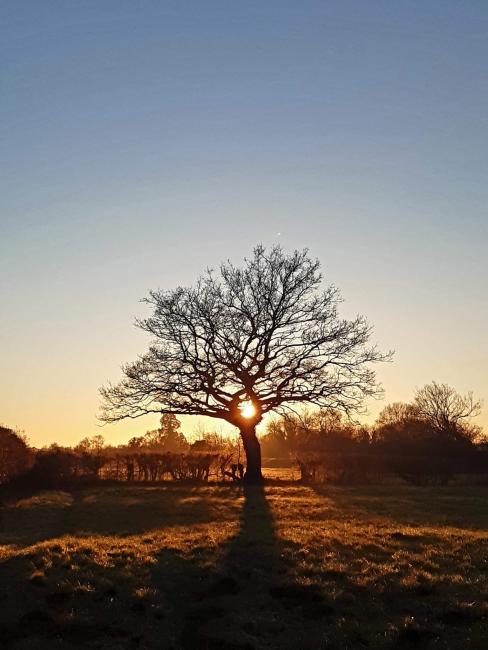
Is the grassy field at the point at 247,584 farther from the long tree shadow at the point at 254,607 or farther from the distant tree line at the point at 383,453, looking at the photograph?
the distant tree line at the point at 383,453

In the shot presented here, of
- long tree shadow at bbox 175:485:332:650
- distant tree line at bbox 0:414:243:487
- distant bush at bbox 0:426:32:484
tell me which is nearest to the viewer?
long tree shadow at bbox 175:485:332:650

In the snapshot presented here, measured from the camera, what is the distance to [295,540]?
723 inches

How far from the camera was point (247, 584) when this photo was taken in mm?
13531

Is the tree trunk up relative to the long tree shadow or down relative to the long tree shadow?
up

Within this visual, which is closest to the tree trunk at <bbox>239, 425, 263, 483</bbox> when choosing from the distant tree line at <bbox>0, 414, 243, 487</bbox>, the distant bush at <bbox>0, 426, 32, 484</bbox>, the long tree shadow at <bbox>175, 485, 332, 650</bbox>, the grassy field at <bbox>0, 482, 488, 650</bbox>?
the distant tree line at <bbox>0, 414, 243, 487</bbox>

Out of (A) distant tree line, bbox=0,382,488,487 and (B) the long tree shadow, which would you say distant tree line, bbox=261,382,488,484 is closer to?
(A) distant tree line, bbox=0,382,488,487

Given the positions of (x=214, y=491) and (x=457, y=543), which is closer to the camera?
(x=457, y=543)

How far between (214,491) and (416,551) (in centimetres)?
2157

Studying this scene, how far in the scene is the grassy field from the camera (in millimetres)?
10742

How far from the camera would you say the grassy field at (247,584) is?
10.7m

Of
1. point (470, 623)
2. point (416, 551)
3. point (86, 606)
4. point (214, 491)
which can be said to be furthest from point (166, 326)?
point (470, 623)

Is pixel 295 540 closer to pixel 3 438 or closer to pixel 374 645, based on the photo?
pixel 374 645

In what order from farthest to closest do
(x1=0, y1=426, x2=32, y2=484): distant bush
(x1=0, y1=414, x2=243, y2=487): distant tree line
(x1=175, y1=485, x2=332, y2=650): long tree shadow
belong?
(x1=0, y1=414, x2=243, y2=487): distant tree line, (x1=0, y1=426, x2=32, y2=484): distant bush, (x1=175, y1=485, x2=332, y2=650): long tree shadow

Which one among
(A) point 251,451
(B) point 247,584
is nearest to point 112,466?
(A) point 251,451
